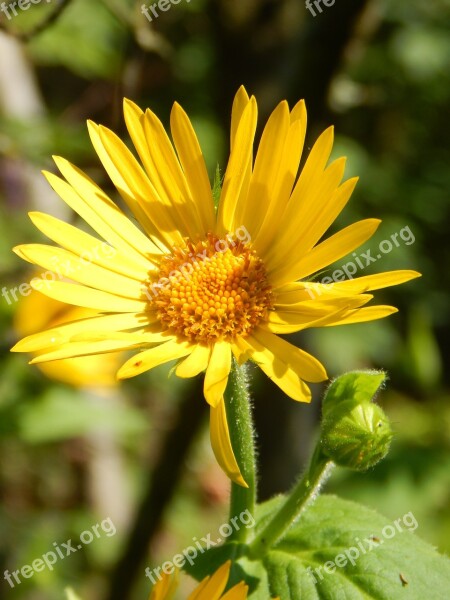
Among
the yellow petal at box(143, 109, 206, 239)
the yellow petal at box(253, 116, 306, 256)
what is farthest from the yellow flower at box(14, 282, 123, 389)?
the yellow petal at box(253, 116, 306, 256)

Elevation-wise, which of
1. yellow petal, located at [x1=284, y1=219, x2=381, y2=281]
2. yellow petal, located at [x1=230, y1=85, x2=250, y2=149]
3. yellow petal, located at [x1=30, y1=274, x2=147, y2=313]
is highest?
yellow petal, located at [x1=230, y1=85, x2=250, y2=149]

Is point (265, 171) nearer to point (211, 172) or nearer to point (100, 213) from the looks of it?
point (100, 213)

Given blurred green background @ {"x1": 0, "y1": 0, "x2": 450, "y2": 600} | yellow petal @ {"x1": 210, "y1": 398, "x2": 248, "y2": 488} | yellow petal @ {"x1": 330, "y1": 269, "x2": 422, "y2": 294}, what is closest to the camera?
yellow petal @ {"x1": 210, "y1": 398, "x2": 248, "y2": 488}

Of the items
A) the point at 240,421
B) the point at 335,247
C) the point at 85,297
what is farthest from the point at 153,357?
the point at 335,247

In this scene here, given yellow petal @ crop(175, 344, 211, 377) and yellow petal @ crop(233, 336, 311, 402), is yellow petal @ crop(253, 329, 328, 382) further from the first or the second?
yellow petal @ crop(175, 344, 211, 377)

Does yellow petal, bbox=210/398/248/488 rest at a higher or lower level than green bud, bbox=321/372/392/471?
higher

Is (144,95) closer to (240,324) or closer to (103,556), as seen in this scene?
(103,556)
